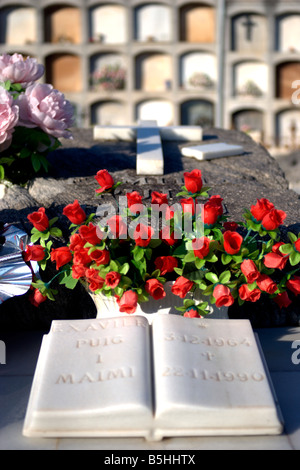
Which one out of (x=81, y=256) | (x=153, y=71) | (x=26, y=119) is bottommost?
(x=81, y=256)

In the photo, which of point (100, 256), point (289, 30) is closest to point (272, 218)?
point (100, 256)

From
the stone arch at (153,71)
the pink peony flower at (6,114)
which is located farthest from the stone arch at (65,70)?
the pink peony flower at (6,114)

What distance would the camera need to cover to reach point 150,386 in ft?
4.43

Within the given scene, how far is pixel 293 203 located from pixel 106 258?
943mm

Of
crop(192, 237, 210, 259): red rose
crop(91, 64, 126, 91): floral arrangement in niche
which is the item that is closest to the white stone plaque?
crop(192, 237, 210, 259): red rose

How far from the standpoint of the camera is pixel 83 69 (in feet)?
39.5

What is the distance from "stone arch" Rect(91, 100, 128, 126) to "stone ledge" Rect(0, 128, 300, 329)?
9410 mm

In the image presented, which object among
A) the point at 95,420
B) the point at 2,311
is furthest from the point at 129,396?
the point at 2,311

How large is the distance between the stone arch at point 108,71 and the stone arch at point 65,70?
280 mm

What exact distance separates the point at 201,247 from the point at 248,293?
18 centimetres

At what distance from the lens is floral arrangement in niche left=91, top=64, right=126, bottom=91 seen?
11883 mm

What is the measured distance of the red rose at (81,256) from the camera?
1648mm

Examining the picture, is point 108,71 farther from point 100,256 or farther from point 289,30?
point 100,256

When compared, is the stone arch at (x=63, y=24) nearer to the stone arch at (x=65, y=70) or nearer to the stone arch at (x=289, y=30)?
the stone arch at (x=65, y=70)
